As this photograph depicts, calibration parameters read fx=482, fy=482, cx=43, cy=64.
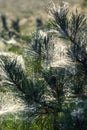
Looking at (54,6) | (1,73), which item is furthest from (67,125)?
(54,6)

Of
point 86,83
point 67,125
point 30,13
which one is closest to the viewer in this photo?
point 67,125

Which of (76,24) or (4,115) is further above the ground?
(76,24)

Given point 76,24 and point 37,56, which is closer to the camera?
point 76,24

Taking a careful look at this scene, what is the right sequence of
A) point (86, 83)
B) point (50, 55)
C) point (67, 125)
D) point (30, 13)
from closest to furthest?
point (67, 125) < point (86, 83) < point (50, 55) < point (30, 13)

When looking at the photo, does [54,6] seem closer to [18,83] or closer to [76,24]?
[76,24]

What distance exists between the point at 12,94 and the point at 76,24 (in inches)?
69.0

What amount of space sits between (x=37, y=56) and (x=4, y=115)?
1.52 metres

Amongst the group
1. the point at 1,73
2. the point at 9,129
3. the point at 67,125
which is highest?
the point at 1,73

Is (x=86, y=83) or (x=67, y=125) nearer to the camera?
(x=67, y=125)

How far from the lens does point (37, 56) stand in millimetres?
9625

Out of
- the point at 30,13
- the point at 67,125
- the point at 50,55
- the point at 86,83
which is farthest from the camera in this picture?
the point at 30,13

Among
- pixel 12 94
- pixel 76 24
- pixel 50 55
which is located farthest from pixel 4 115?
pixel 76 24

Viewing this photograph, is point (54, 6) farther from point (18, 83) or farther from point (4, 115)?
point (4, 115)

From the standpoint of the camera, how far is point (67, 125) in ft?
25.3
